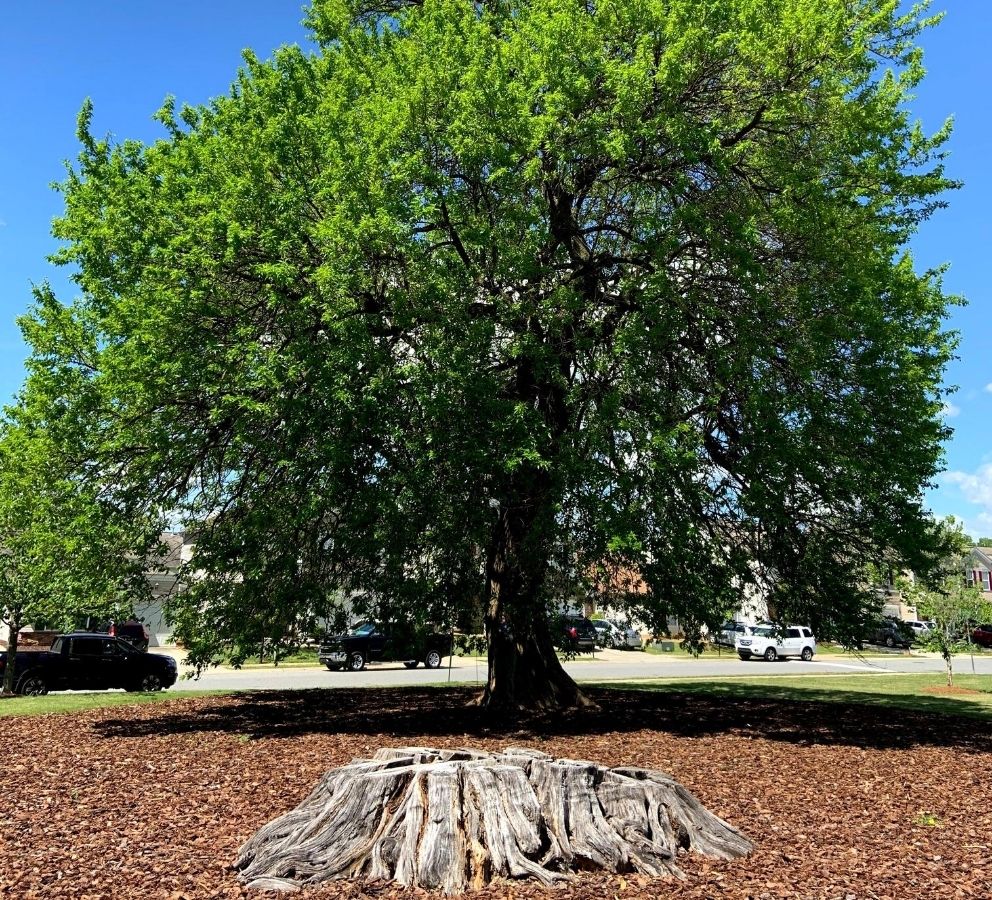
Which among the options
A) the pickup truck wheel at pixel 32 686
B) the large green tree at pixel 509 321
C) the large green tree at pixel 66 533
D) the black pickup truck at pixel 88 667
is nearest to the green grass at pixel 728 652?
the black pickup truck at pixel 88 667

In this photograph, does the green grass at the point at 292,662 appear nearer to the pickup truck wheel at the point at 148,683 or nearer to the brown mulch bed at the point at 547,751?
the pickup truck wheel at the point at 148,683

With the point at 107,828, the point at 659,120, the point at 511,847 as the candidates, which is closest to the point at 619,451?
the point at 659,120

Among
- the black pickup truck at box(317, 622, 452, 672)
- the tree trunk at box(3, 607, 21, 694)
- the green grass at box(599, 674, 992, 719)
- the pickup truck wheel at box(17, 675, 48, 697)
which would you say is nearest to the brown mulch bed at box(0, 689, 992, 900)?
the green grass at box(599, 674, 992, 719)

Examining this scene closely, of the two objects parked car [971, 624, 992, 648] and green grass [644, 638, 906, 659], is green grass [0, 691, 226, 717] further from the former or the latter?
parked car [971, 624, 992, 648]

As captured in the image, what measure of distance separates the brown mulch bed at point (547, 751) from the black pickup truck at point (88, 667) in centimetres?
567

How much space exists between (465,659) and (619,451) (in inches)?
1147

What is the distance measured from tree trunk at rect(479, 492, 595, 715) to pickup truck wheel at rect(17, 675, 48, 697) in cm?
1163

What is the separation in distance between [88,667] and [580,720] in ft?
43.6

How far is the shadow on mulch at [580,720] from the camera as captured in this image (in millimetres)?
11594

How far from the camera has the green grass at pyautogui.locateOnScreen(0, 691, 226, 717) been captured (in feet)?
48.1

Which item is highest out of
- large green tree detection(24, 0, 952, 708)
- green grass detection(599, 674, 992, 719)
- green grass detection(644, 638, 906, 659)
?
large green tree detection(24, 0, 952, 708)

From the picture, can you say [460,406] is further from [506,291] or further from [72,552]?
[72,552]

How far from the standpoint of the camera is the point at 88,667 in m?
19.7

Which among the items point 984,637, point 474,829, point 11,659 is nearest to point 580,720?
point 474,829
